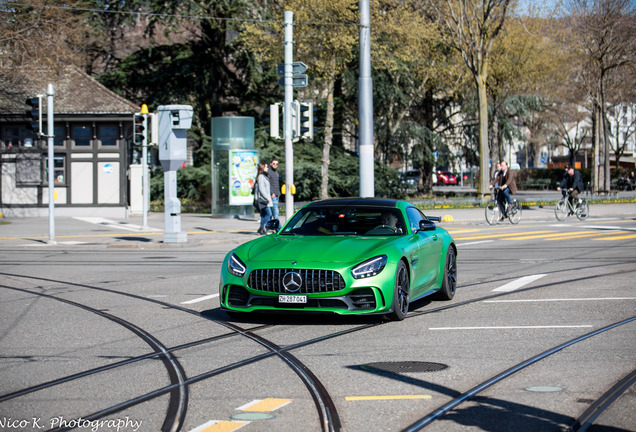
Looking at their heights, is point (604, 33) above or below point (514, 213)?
above

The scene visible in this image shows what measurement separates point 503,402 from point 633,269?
9.86m

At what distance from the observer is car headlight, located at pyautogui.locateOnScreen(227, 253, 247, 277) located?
30.3 ft

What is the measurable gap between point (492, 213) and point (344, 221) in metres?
18.8

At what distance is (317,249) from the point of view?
Answer: 30.6ft

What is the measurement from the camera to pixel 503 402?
5.75 meters

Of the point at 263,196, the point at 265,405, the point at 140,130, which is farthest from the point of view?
the point at 140,130

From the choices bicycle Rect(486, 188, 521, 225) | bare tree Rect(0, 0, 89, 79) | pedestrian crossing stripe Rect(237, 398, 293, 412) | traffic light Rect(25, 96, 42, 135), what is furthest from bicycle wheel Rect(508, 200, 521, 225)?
pedestrian crossing stripe Rect(237, 398, 293, 412)

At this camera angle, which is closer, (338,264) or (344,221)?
(338,264)

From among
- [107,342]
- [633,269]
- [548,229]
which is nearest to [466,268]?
[633,269]

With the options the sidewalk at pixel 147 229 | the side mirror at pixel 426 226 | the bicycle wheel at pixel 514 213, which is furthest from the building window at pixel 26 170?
the side mirror at pixel 426 226

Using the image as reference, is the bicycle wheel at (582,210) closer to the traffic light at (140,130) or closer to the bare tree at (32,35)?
the traffic light at (140,130)

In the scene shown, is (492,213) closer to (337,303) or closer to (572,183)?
(572,183)

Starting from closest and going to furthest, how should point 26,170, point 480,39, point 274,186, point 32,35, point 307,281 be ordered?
point 307,281, point 274,186, point 32,35, point 26,170, point 480,39

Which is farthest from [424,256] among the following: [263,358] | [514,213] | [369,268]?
[514,213]
